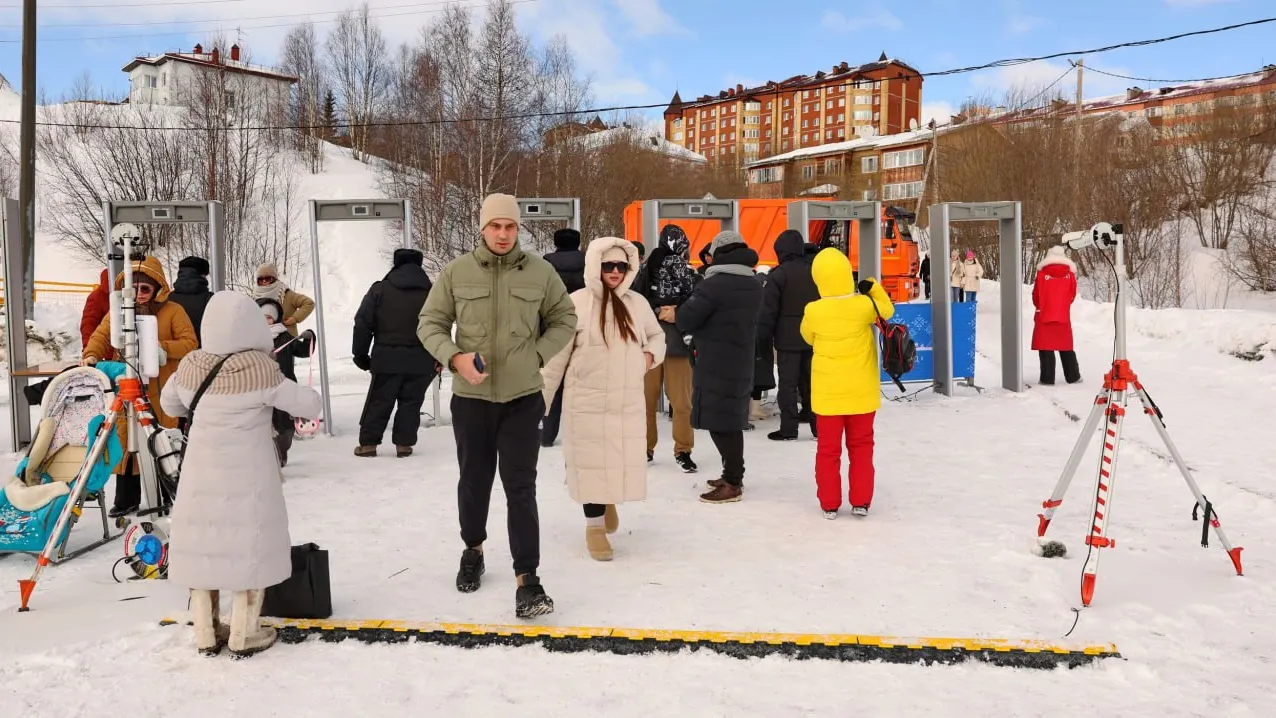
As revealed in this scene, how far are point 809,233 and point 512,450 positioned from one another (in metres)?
15.6

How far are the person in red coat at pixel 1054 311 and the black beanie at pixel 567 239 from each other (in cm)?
601

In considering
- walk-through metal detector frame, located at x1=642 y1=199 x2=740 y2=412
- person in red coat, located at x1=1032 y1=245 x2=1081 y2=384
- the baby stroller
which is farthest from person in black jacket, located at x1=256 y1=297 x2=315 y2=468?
person in red coat, located at x1=1032 y1=245 x2=1081 y2=384

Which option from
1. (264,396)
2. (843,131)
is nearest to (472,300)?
(264,396)

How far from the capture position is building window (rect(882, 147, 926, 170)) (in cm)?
6569

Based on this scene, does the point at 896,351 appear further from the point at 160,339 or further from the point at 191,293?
the point at 191,293

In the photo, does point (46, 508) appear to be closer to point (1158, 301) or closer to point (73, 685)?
Result: point (73, 685)

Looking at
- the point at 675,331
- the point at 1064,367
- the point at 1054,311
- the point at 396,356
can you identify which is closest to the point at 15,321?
the point at 396,356

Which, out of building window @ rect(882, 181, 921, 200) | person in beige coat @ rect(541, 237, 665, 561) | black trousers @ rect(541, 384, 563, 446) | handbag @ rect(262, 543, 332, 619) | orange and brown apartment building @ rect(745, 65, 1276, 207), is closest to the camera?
handbag @ rect(262, 543, 332, 619)

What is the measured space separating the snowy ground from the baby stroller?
0.22 m

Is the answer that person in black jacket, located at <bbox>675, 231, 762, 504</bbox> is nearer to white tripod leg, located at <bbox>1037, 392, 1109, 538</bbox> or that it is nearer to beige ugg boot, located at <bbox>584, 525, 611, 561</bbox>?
beige ugg boot, located at <bbox>584, 525, 611, 561</bbox>

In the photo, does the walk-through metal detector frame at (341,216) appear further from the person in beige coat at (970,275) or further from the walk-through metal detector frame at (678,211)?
the person in beige coat at (970,275)

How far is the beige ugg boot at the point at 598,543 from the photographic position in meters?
4.99

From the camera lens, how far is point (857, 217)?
11.1 meters

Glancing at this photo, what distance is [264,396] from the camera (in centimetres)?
363
